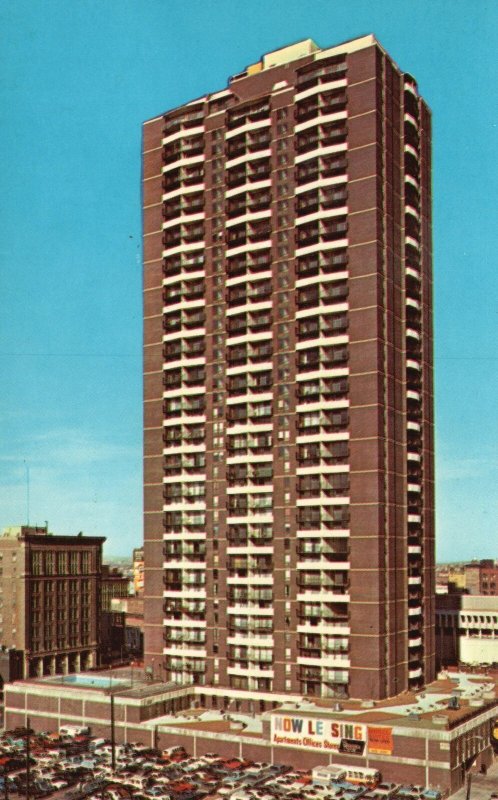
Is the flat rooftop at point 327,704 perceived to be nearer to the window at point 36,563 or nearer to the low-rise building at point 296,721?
the low-rise building at point 296,721

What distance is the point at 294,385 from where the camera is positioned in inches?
5020

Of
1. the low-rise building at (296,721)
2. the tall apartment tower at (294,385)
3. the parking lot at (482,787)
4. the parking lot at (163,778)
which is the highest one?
the tall apartment tower at (294,385)

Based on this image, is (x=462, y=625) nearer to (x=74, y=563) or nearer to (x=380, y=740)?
(x=74, y=563)

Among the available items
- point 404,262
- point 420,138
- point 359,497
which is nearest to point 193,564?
point 359,497

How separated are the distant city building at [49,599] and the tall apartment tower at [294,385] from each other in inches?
1485

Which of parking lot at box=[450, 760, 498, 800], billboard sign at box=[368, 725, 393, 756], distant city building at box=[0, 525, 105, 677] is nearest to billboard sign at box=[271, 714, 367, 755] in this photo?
billboard sign at box=[368, 725, 393, 756]

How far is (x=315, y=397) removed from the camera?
411 feet

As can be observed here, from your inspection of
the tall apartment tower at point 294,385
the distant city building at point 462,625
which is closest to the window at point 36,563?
the tall apartment tower at point 294,385

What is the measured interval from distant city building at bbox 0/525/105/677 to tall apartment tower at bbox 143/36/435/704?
124 ft

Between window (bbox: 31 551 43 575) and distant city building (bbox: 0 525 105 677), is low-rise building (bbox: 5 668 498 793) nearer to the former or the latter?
distant city building (bbox: 0 525 105 677)

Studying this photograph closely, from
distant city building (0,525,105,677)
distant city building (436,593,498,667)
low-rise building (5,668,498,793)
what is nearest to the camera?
low-rise building (5,668,498,793)

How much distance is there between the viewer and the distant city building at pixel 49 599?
165750 mm

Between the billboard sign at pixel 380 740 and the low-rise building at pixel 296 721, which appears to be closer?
the low-rise building at pixel 296 721

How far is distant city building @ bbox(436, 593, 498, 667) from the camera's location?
17262cm
